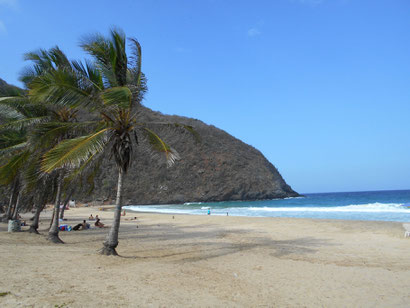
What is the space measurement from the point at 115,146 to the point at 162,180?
64.5 m

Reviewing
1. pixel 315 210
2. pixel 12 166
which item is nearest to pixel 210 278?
pixel 12 166

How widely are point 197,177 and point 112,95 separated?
6695 cm

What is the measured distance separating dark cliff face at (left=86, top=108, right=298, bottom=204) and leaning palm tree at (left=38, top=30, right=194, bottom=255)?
5945 centimetres

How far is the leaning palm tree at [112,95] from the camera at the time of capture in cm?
684

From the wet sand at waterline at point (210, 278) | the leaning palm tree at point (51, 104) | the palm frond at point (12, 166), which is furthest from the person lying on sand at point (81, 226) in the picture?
the wet sand at waterline at point (210, 278)

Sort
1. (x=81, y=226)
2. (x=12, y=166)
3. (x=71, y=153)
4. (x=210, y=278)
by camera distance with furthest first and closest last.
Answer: (x=81, y=226), (x=12, y=166), (x=71, y=153), (x=210, y=278)

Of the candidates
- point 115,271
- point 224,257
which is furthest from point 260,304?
point 224,257

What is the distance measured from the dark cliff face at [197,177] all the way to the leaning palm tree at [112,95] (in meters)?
59.5

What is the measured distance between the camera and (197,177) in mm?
73125

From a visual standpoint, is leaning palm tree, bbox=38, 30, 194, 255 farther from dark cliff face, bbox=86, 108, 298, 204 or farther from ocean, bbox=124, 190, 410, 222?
dark cliff face, bbox=86, 108, 298, 204

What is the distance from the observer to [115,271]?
226 inches

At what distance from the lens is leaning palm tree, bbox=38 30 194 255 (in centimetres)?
684

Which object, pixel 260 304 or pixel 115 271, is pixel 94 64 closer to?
pixel 115 271

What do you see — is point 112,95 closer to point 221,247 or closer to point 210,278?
point 210,278
